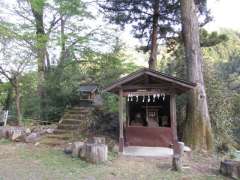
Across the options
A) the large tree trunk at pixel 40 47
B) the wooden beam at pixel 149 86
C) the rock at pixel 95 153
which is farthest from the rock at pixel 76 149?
the large tree trunk at pixel 40 47

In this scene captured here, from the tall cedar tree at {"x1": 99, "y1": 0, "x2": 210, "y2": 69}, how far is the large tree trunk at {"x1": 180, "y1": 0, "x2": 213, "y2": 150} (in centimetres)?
239

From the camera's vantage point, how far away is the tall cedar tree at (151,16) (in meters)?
10.9

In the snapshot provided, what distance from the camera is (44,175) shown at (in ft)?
16.7

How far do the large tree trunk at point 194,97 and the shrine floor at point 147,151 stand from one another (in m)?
0.92

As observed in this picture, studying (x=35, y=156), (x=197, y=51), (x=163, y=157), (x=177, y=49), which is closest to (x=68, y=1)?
(x=177, y=49)

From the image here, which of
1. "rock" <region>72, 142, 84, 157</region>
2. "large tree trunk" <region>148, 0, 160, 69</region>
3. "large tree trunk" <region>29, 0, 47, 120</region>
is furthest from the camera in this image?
"large tree trunk" <region>148, 0, 160, 69</region>

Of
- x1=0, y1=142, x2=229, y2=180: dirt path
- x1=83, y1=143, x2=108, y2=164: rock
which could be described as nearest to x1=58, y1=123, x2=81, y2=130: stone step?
x1=0, y1=142, x2=229, y2=180: dirt path

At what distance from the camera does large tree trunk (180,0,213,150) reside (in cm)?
781

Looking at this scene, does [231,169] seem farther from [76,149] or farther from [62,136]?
[62,136]

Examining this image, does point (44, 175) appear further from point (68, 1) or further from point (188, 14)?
point (68, 1)

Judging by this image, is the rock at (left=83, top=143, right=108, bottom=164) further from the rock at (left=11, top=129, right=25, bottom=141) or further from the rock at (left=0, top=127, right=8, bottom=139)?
the rock at (left=0, top=127, right=8, bottom=139)

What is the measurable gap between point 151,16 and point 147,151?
20.6ft

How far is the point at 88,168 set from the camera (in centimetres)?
564

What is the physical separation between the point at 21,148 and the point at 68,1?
705 centimetres
